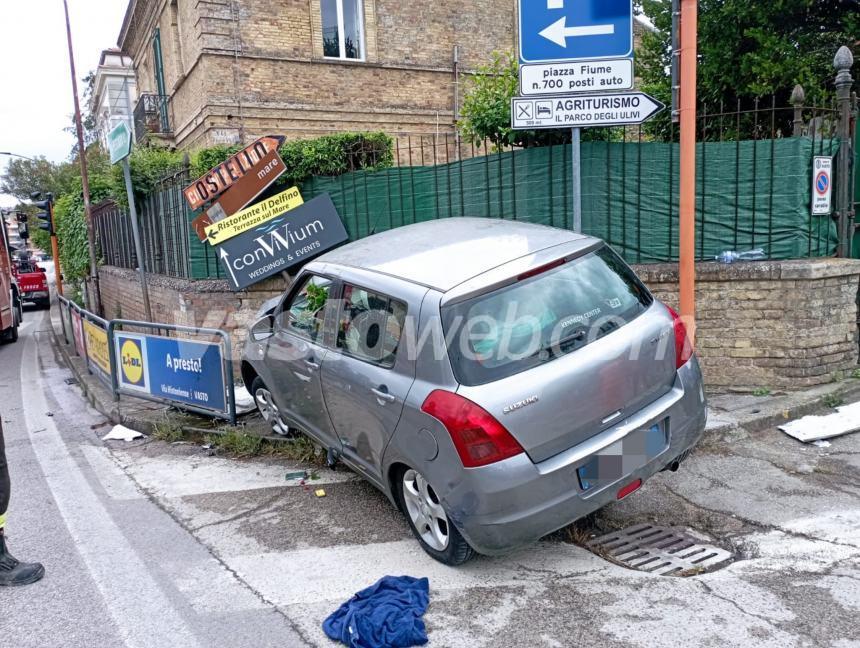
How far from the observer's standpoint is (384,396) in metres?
3.85

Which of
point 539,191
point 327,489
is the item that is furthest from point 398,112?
point 327,489

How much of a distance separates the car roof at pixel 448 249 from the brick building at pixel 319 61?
1062 centimetres

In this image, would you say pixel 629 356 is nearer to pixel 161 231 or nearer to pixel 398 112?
pixel 161 231

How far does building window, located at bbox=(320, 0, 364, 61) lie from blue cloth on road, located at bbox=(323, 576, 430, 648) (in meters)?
13.8

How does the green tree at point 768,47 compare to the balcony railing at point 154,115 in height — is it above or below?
below

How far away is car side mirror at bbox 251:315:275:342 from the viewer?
5.55 metres

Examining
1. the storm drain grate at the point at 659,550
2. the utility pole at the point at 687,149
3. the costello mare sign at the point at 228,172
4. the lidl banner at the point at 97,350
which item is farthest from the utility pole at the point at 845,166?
the lidl banner at the point at 97,350

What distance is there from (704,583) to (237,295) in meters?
6.39

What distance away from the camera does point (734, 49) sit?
9.30 metres

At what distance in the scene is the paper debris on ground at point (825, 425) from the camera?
17.7 feet

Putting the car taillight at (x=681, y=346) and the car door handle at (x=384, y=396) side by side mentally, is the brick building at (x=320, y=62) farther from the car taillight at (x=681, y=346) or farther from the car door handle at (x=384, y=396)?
the car door handle at (x=384, y=396)

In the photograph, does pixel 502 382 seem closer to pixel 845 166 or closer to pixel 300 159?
pixel 845 166

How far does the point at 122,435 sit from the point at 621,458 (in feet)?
17.2

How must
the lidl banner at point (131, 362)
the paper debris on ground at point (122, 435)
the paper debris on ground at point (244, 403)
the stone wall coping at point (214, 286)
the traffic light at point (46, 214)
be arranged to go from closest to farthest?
the paper debris on ground at point (244, 403) < the paper debris on ground at point (122, 435) < the lidl banner at point (131, 362) < the stone wall coping at point (214, 286) < the traffic light at point (46, 214)
